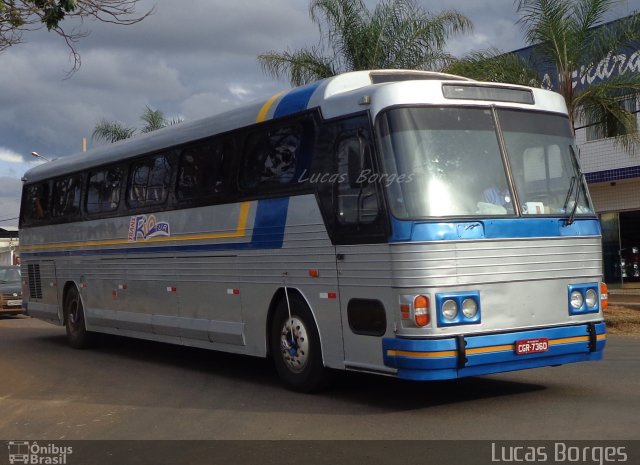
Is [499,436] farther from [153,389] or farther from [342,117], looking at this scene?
[153,389]

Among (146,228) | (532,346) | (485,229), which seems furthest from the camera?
(146,228)

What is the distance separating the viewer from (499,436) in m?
7.31

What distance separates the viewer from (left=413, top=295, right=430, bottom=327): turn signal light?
26.5ft

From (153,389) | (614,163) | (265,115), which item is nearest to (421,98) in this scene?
(265,115)

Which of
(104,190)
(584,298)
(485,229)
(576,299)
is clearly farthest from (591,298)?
(104,190)

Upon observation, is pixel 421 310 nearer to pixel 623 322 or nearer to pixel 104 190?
pixel 104 190

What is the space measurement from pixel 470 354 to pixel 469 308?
0.43 meters

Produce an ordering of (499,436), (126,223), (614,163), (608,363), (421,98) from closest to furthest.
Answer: (499,436) → (421,98) → (608,363) → (126,223) → (614,163)

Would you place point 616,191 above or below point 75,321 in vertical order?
above

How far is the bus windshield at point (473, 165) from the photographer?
328 inches

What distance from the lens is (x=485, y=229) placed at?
8.38 metres

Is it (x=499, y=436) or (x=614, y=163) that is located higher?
(x=614, y=163)
